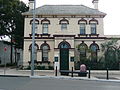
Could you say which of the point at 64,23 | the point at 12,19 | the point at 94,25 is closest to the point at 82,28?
the point at 94,25

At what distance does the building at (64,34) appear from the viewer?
34625mm

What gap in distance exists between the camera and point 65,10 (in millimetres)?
37750

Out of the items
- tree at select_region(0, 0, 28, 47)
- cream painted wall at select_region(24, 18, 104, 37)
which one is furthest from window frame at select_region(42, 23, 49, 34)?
tree at select_region(0, 0, 28, 47)

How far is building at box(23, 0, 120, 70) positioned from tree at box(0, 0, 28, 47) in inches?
292

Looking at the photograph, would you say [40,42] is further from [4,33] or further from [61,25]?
[4,33]

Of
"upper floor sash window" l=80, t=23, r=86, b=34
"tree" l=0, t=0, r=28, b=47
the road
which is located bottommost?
the road

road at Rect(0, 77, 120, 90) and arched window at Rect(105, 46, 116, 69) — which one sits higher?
arched window at Rect(105, 46, 116, 69)

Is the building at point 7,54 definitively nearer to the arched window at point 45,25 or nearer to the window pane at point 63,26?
the arched window at point 45,25

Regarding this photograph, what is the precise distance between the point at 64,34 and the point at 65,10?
4.78m

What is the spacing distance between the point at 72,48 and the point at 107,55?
16.6ft

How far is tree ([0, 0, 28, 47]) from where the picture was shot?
4219cm

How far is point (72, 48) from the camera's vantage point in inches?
1355

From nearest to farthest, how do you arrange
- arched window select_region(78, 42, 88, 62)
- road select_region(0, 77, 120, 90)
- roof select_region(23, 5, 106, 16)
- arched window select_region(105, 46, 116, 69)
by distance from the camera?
road select_region(0, 77, 120, 90)
arched window select_region(105, 46, 116, 69)
arched window select_region(78, 42, 88, 62)
roof select_region(23, 5, 106, 16)

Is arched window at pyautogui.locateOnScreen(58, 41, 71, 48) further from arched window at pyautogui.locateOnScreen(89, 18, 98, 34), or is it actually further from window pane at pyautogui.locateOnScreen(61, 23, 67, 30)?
arched window at pyautogui.locateOnScreen(89, 18, 98, 34)
